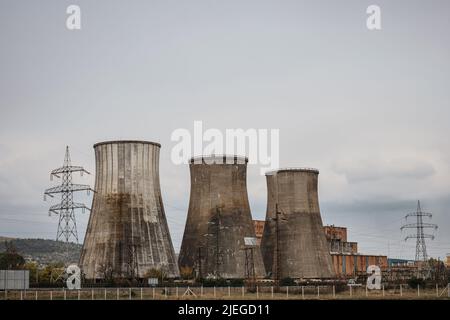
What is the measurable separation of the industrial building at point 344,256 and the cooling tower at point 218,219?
23.7m

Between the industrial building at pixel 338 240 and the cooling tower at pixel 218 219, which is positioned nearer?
the cooling tower at pixel 218 219

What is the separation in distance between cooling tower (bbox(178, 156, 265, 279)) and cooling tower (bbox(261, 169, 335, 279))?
4.82 m

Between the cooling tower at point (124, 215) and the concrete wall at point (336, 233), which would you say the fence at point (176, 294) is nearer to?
the cooling tower at point (124, 215)

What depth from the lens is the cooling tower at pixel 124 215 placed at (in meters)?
48.6

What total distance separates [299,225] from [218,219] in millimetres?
8322

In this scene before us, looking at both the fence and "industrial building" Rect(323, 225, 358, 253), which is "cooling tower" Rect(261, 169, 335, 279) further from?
"industrial building" Rect(323, 225, 358, 253)

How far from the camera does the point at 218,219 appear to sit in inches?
2067

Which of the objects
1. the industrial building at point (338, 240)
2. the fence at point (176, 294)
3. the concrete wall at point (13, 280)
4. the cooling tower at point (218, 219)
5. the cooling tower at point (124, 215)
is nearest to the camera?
the fence at point (176, 294)

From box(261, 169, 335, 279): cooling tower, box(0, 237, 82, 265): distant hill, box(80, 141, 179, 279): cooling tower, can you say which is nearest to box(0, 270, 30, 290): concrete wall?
box(80, 141, 179, 279): cooling tower

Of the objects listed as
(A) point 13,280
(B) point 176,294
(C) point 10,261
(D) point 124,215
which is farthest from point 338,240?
(A) point 13,280

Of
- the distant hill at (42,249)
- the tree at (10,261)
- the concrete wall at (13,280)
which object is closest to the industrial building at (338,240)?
the tree at (10,261)

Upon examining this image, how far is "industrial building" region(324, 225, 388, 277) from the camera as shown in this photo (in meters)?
76.8
